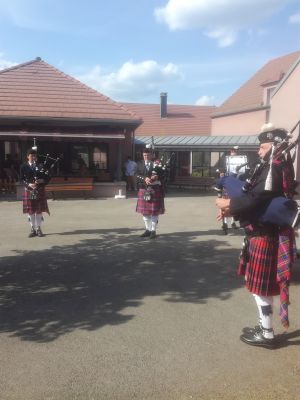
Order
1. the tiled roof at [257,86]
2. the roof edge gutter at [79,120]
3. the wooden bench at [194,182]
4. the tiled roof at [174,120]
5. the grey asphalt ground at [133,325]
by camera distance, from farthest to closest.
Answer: the tiled roof at [174,120], the tiled roof at [257,86], the wooden bench at [194,182], the roof edge gutter at [79,120], the grey asphalt ground at [133,325]

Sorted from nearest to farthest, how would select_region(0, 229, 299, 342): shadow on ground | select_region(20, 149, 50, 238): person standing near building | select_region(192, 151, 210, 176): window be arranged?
1. select_region(0, 229, 299, 342): shadow on ground
2. select_region(20, 149, 50, 238): person standing near building
3. select_region(192, 151, 210, 176): window

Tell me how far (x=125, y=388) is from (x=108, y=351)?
1.91ft

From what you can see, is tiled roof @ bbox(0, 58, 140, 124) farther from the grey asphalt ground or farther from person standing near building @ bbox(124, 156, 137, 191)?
the grey asphalt ground

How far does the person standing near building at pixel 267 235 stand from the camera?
10.6 feet

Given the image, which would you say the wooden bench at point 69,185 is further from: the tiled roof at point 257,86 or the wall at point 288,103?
the tiled roof at point 257,86

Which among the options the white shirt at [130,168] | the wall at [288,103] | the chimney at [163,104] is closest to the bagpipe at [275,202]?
the wall at [288,103]

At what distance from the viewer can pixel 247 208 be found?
10.7ft

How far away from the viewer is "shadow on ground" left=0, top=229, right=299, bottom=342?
423cm

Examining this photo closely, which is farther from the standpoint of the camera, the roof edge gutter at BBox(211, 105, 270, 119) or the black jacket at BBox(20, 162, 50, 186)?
the roof edge gutter at BBox(211, 105, 270, 119)

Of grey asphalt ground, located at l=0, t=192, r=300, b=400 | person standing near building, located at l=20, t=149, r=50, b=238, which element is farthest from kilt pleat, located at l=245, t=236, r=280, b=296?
person standing near building, located at l=20, t=149, r=50, b=238

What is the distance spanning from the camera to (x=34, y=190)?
26.9ft

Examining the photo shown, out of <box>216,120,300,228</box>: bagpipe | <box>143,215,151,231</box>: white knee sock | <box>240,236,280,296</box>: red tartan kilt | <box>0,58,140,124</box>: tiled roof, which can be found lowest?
<box>143,215,151,231</box>: white knee sock

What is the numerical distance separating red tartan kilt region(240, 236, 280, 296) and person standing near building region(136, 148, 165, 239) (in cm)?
466

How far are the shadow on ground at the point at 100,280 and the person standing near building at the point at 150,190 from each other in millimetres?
559
